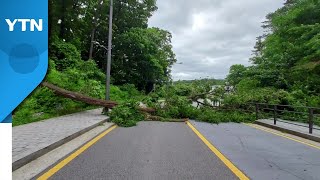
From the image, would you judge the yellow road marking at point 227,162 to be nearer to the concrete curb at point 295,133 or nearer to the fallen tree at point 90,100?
the concrete curb at point 295,133

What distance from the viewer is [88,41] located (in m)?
45.2

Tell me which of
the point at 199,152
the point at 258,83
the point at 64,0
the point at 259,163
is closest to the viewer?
the point at 259,163

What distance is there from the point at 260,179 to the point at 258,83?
77.0 feet

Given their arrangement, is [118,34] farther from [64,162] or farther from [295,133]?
[64,162]

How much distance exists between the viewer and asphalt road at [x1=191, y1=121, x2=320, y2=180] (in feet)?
22.0

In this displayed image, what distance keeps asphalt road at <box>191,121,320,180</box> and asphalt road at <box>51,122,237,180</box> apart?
0.52 metres

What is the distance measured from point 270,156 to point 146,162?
3.10 meters

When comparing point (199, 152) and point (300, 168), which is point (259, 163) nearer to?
point (300, 168)

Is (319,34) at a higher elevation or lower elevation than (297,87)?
higher

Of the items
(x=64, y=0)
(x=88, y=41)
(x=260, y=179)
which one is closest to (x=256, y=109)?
(x=260, y=179)

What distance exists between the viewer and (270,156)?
8.54 metres

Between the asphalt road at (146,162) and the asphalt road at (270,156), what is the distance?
52 cm

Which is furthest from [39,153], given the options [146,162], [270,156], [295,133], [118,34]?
[118,34]

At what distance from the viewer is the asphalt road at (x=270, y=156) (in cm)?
670
